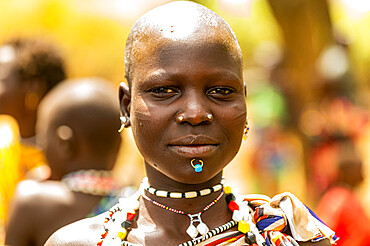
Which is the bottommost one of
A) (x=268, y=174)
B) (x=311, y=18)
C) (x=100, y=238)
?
(x=268, y=174)

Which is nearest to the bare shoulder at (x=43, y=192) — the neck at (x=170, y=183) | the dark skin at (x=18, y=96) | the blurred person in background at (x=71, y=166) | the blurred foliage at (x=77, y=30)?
the blurred person in background at (x=71, y=166)

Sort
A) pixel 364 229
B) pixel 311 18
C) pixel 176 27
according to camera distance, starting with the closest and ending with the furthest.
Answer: pixel 176 27 < pixel 364 229 < pixel 311 18

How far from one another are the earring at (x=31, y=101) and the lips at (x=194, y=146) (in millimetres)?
3291

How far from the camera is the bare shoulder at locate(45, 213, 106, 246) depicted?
2.36m

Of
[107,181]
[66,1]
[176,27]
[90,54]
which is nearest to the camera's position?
[176,27]

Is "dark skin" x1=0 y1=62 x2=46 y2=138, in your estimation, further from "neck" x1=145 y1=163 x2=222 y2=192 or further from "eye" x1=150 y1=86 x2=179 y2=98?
"eye" x1=150 y1=86 x2=179 y2=98

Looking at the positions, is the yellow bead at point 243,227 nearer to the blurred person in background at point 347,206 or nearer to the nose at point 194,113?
the nose at point 194,113

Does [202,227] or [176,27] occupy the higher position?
[176,27]

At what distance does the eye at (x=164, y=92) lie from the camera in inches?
86.1

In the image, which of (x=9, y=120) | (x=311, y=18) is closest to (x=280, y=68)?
(x=311, y=18)

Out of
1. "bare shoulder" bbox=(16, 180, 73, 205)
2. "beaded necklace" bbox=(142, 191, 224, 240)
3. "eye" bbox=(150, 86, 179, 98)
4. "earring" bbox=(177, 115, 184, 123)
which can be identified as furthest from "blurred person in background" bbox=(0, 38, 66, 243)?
"earring" bbox=(177, 115, 184, 123)

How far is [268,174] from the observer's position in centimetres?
971

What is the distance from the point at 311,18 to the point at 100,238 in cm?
794

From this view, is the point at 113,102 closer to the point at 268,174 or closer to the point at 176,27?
the point at 176,27
